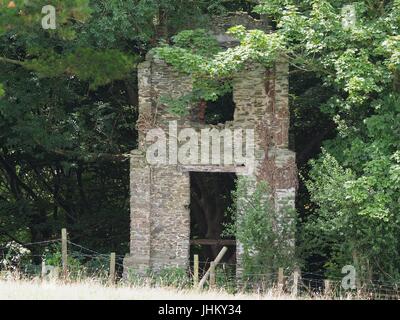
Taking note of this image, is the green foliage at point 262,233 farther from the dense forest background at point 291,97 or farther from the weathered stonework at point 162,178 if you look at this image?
the weathered stonework at point 162,178

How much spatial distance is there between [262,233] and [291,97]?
624 centimetres

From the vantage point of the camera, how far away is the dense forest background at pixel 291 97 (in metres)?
19.1

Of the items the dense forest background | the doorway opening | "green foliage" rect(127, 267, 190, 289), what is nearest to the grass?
"green foliage" rect(127, 267, 190, 289)

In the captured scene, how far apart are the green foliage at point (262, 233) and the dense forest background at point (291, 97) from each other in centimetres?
51

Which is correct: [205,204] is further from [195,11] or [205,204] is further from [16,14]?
[16,14]

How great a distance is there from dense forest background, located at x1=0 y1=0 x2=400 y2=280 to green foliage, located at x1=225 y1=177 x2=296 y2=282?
513mm

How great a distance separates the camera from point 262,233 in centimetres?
1959

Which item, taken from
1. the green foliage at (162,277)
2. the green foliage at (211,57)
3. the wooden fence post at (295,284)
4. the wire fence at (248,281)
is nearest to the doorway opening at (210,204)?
the wire fence at (248,281)

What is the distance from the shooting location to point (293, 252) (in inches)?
782

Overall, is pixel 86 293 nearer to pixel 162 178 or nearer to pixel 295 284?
pixel 295 284

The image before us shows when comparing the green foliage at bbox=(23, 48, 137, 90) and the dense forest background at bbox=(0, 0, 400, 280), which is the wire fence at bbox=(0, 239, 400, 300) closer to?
the dense forest background at bbox=(0, 0, 400, 280)

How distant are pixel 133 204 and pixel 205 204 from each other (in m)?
5.44

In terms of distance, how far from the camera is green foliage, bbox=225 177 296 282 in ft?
64.3

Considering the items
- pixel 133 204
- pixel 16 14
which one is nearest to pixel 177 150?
pixel 133 204
